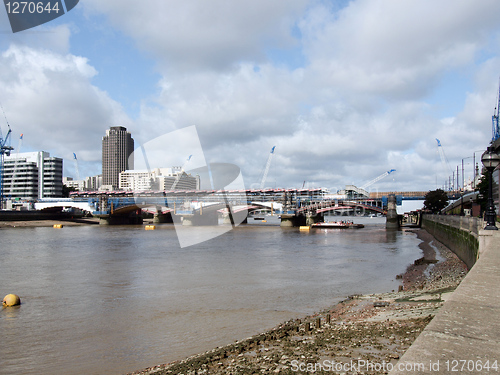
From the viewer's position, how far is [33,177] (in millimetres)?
157000

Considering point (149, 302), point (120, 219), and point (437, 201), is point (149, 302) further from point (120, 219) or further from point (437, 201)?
point (120, 219)

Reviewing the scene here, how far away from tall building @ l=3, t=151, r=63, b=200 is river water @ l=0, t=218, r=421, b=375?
13884 cm

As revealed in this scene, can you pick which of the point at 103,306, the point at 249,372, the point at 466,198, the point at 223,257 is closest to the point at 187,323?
Answer: the point at 103,306

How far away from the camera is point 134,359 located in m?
9.63

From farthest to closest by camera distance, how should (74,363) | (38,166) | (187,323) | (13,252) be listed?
(38,166) < (13,252) < (187,323) < (74,363)

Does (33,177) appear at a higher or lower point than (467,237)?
higher

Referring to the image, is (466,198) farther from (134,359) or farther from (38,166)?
(38,166)

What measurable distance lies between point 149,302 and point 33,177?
16010 cm

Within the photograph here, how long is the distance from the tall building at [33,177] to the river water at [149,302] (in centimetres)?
13884

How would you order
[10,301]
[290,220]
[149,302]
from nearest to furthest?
[10,301], [149,302], [290,220]

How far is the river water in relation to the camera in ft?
33.4

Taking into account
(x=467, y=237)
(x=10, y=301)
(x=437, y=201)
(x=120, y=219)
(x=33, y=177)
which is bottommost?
(x=120, y=219)

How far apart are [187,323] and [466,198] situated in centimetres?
7720

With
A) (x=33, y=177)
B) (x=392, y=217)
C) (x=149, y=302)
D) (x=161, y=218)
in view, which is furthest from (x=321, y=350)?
(x=33, y=177)
